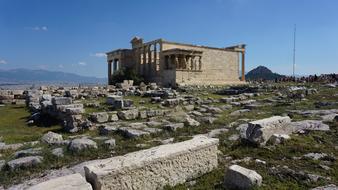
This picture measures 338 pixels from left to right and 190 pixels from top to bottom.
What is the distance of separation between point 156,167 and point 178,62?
3913cm

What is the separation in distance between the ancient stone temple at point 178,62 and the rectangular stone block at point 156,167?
33.1 metres

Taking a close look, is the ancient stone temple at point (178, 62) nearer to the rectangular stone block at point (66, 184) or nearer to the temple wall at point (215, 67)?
the temple wall at point (215, 67)

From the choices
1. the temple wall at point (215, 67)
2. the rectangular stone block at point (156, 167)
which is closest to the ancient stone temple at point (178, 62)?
the temple wall at point (215, 67)

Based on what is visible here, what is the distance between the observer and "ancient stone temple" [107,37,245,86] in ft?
139

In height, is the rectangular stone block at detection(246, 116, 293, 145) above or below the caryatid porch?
below

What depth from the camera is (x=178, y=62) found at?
43938 mm

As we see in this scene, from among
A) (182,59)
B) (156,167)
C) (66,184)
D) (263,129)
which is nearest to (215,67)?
(182,59)

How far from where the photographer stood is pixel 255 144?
7695 millimetres

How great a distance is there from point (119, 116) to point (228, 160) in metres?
6.64

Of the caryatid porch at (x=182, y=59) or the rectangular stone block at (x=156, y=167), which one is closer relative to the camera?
the rectangular stone block at (x=156, y=167)

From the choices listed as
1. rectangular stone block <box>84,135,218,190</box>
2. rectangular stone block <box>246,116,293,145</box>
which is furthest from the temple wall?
rectangular stone block <box>84,135,218,190</box>

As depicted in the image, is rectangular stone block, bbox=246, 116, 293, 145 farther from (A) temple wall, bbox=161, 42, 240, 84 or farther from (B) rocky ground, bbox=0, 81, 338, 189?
(A) temple wall, bbox=161, 42, 240, 84

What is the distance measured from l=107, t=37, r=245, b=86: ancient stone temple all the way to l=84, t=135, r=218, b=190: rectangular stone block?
33128mm

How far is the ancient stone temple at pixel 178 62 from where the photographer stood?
42.4 metres
